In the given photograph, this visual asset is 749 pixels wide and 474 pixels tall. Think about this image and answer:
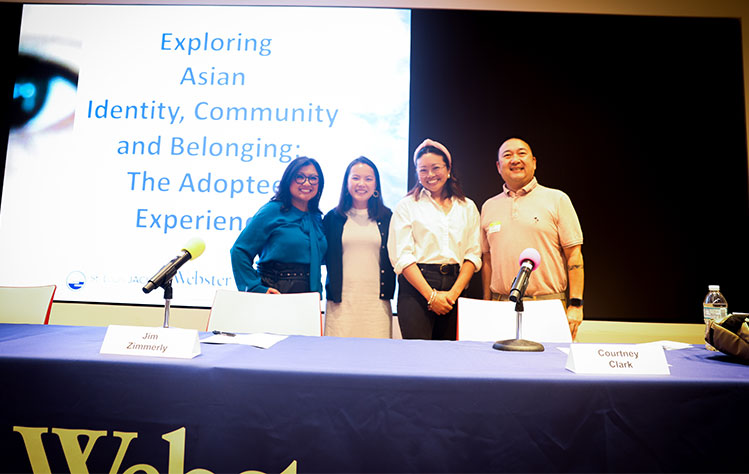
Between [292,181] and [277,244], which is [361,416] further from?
[292,181]

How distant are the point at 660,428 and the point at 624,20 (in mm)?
3388

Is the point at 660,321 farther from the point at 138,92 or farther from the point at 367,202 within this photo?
the point at 138,92

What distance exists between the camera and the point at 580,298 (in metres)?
2.95

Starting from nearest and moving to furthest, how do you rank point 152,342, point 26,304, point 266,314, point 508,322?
point 152,342 < point 508,322 < point 266,314 < point 26,304

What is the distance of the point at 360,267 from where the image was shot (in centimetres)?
305

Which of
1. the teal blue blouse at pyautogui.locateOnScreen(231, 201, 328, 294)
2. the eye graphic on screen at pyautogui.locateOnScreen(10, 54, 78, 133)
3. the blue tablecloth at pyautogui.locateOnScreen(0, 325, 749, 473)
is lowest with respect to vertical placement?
the blue tablecloth at pyautogui.locateOnScreen(0, 325, 749, 473)

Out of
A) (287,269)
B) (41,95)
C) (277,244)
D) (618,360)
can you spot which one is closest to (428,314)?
(287,269)

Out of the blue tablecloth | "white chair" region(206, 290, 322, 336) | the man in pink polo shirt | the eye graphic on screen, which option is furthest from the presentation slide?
the blue tablecloth

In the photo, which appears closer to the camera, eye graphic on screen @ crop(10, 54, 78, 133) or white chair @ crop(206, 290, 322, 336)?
white chair @ crop(206, 290, 322, 336)

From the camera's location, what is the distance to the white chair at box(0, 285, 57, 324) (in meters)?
2.07

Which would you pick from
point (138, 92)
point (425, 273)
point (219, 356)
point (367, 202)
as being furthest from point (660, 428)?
point (138, 92)

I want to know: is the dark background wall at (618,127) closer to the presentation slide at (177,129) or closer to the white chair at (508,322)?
the presentation slide at (177,129)

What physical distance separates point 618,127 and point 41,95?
431 centimetres

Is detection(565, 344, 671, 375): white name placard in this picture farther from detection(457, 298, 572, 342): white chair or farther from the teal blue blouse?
the teal blue blouse
